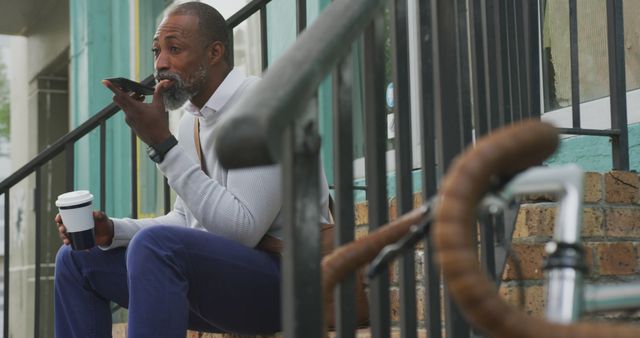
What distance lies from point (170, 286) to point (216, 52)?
917 millimetres

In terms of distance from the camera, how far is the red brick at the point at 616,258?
8.81 ft

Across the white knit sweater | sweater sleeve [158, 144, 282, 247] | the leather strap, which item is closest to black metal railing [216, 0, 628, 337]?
the white knit sweater

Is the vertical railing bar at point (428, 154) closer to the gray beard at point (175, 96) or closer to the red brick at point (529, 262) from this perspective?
the red brick at point (529, 262)

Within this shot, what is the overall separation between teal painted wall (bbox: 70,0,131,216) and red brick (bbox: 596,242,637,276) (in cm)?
482

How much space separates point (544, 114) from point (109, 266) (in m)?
1.79

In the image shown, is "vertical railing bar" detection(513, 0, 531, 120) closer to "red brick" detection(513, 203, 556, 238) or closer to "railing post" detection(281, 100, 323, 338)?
"red brick" detection(513, 203, 556, 238)

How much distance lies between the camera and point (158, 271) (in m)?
2.57

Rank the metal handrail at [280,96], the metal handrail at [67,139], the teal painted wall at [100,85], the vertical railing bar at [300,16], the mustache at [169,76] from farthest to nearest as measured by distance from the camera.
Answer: the teal painted wall at [100,85] < the metal handrail at [67,139] < the vertical railing bar at [300,16] < the mustache at [169,76] < the metal handrail at [280,96]

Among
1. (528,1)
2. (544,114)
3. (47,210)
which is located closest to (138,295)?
(528,1)

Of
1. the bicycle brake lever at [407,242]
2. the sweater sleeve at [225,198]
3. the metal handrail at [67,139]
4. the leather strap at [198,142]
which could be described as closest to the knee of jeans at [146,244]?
the sweater sleeve at [225,198]

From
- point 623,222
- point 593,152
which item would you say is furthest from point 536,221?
point 593,152

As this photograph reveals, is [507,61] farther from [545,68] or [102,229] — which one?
[545,68]

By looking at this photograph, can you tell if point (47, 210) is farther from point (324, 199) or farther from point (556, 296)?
point (556, 296)

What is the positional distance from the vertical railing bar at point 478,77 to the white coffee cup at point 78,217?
104 centimetres
